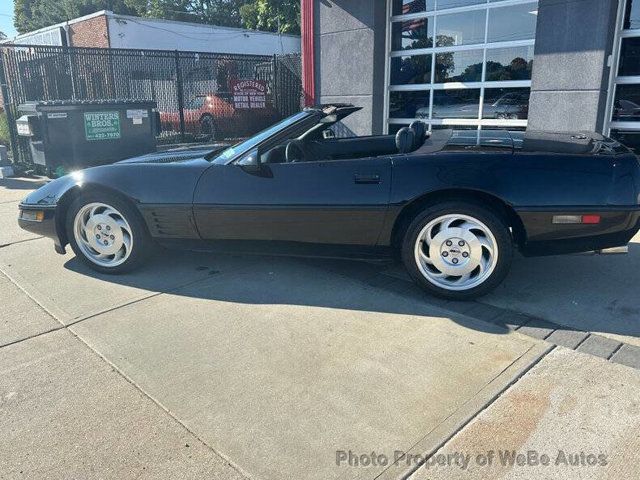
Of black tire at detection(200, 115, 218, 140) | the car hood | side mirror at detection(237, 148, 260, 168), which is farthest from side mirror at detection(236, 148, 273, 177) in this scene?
black tire at detection(200, 115, 218, 140)

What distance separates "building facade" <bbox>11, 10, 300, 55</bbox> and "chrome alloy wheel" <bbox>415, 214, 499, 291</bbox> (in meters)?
20.9

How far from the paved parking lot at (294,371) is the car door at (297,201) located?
42cm

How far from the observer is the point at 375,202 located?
3.65 m

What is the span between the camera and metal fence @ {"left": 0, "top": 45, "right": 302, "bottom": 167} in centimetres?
1040

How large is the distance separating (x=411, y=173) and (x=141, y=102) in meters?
7.34

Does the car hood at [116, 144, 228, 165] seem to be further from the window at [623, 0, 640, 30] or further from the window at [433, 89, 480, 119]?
the window at [623, 0, 640, 30]

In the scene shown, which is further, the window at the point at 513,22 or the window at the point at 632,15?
the window at the point at 513,22

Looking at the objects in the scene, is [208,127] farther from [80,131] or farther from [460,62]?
[460,62]

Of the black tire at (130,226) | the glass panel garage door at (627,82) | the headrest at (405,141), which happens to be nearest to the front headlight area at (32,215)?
the black tire at (130,226)

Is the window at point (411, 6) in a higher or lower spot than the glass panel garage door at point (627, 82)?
higher

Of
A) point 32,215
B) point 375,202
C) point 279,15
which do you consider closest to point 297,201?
point 375,202

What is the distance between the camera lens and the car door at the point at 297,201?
3.68m

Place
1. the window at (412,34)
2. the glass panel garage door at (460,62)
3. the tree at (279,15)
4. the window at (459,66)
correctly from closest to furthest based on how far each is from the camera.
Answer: the glass panel garage door at (460,62) < the window at (459,66) < the window at (412,34) < the tree at (279,15)

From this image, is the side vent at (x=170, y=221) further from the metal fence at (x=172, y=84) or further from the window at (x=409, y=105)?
the metal fence at (x=172, y=84)
